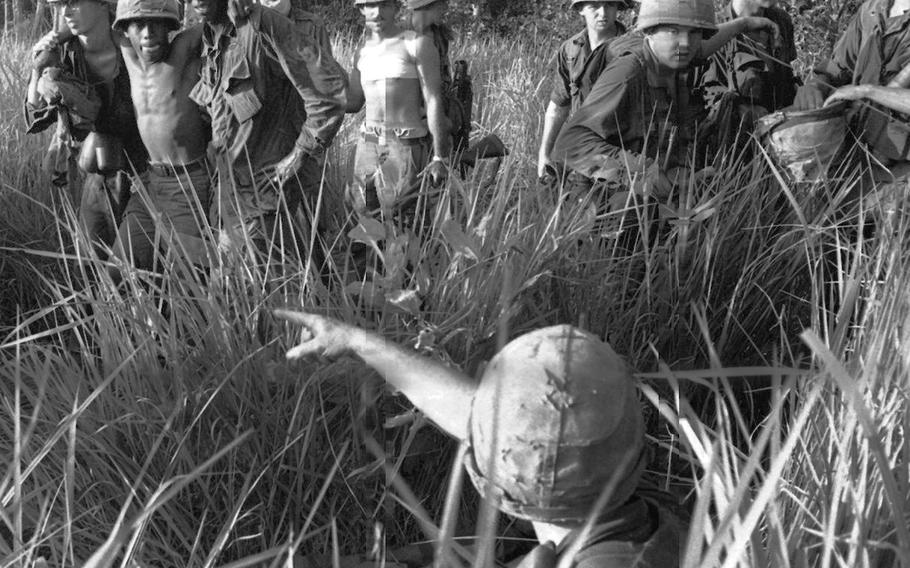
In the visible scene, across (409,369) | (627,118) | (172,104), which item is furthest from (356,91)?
(409,369)

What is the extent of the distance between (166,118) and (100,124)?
0.43 meters

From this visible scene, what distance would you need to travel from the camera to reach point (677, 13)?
403cm

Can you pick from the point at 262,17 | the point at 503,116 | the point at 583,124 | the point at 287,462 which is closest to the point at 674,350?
the point at 583,124

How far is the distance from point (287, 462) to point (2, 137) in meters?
4.35

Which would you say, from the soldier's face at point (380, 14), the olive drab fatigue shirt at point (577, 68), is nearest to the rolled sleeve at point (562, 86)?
the olive drab fatigue shirt at point (577, 68)

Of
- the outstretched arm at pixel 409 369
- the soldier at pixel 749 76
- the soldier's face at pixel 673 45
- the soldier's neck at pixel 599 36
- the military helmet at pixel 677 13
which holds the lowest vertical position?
the soldier at pixel 749 76

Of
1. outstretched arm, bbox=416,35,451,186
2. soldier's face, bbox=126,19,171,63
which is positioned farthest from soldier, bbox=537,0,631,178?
soldier's face, bbox=126,19,171,63

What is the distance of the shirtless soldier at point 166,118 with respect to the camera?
14.2ft

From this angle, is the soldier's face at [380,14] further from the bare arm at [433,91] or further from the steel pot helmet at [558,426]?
the steel pot helmet at [558,426]

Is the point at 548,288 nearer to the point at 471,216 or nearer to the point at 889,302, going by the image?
the point at 471,216

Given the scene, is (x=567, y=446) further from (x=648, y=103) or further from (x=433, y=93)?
(x=433, y=93)

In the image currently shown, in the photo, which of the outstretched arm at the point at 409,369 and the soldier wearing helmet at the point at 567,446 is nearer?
the soldier wearing helmet at the point at 567,446

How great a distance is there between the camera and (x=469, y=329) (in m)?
2.52

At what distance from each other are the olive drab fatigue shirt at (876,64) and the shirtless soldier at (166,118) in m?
2.55
